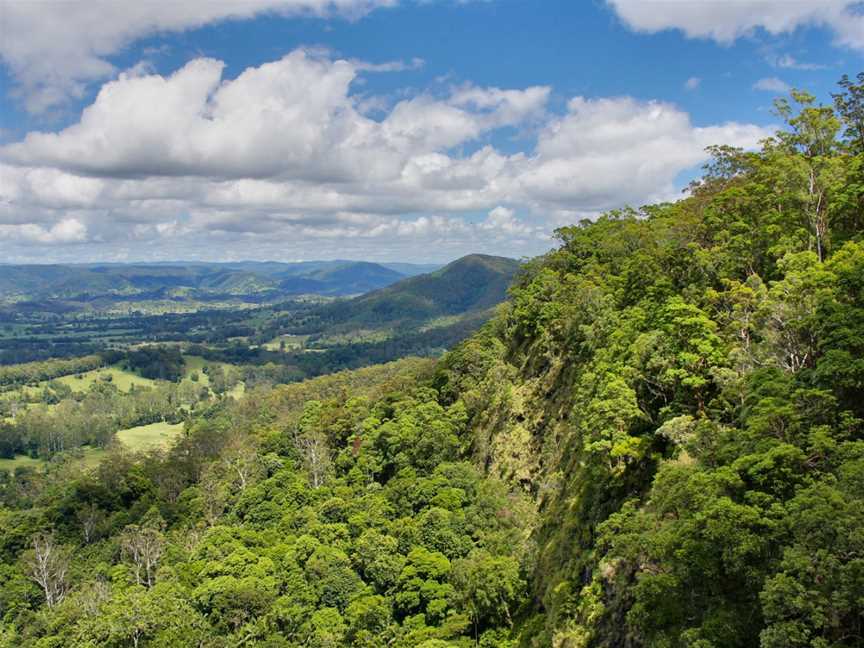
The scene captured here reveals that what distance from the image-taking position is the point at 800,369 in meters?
23.8

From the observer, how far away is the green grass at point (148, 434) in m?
164

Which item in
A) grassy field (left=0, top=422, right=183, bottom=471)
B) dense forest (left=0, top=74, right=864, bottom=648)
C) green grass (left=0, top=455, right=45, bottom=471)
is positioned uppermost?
dense forest (left=0, top=74, right=864, bottom=648)

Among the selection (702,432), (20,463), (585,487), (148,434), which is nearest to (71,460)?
(20,463)

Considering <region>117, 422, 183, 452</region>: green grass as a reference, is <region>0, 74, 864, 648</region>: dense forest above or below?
above

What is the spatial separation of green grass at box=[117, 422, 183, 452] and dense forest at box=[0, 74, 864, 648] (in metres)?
83.6

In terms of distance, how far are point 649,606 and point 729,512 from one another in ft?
19.7

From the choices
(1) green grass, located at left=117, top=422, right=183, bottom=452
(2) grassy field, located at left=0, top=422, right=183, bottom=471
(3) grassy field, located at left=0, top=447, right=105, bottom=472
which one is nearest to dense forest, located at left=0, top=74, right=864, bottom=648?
(2) grassy field, located at left=0, top=422, right=183, bottom=471

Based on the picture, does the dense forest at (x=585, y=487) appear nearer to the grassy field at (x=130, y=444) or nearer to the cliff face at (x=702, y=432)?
the cliff face at (x=702, y=432)

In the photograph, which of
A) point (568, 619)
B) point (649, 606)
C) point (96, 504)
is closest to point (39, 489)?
point (96, 504)

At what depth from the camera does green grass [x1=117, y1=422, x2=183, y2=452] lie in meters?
164

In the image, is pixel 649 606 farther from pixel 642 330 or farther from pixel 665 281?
pixel 665 281

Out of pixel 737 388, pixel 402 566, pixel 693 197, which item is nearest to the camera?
pixel 737 388

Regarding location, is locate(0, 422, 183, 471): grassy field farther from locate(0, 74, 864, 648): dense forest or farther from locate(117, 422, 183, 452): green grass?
locate(0, 74, 864, 648): dense forest

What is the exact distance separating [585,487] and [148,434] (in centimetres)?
17802
